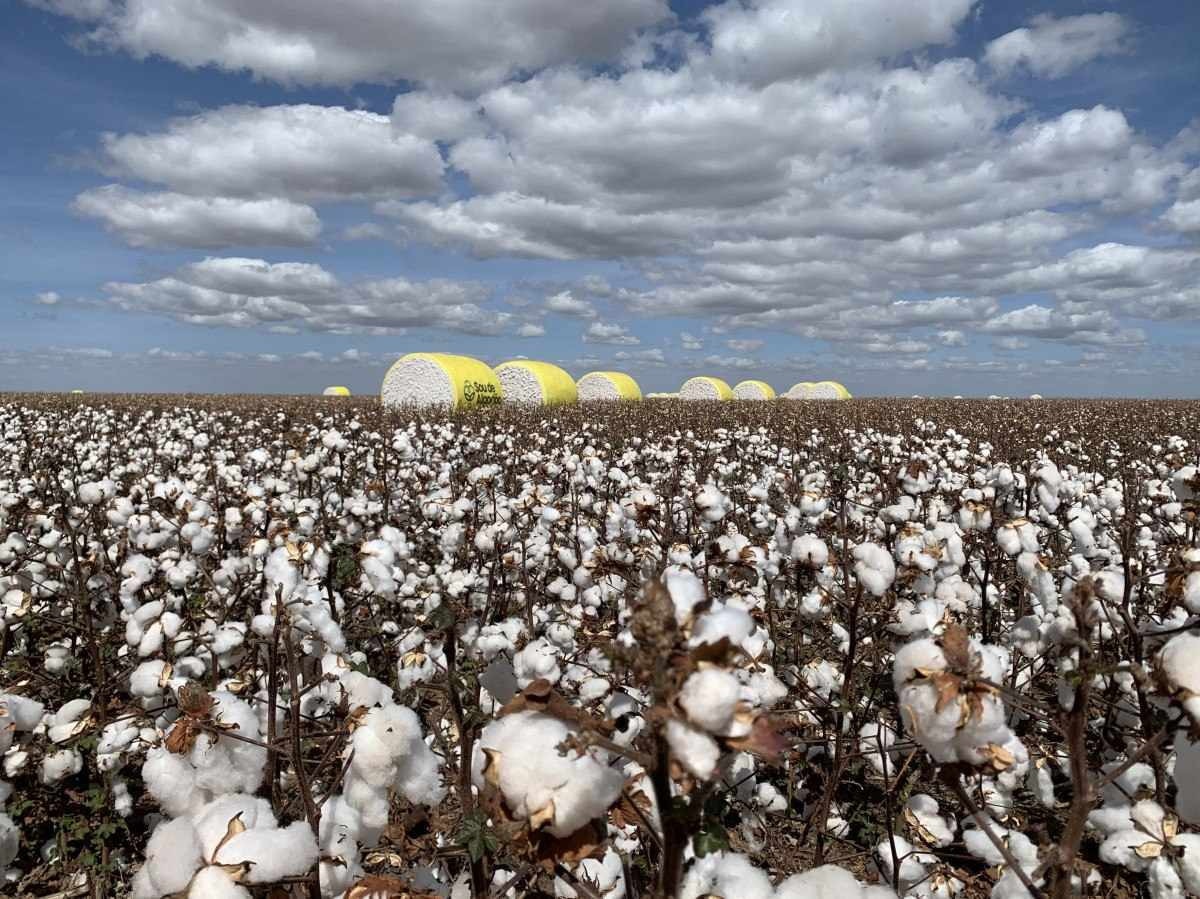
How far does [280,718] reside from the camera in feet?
10.6

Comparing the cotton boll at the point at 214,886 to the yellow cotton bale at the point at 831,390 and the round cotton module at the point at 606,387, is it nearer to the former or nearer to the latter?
the round cotton module at the point at 606,387

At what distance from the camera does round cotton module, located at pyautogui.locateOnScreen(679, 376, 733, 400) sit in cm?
5178

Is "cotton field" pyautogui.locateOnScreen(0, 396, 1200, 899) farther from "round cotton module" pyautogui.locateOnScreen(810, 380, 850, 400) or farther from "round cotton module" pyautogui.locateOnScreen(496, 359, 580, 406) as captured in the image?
"round cotton module" pyautogui.locateOnScreen(810, 380, 850, 400)

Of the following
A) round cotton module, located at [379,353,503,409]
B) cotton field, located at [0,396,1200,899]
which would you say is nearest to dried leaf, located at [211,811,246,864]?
cotton field, located at [0,396,1200,899]

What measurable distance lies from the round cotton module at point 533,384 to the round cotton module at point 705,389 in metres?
15.5

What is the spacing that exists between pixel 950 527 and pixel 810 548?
4.95 ft

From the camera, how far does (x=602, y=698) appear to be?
3.33 m

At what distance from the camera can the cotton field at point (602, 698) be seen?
1289mm

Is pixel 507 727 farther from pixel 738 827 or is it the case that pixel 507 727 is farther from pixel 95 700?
pixel 738 827

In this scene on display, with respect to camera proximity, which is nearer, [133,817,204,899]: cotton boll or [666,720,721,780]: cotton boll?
[666,720,721,780]: cotton boll

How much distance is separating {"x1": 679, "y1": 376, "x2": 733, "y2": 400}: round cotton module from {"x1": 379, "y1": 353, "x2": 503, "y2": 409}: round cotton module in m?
22.3

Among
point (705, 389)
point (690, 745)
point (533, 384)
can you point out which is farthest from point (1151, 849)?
point (705, 389)

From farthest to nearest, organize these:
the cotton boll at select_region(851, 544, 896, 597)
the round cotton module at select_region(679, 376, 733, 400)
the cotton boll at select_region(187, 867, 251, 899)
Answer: the round cotton module at select_region(679, 376, 733, 400) < the cotton boll at select_region(851, 544, 896, 597) < the cotton boll at select_region(187, 867, 251, 899)

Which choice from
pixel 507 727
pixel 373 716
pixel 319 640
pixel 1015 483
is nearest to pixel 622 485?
pixel 1015 483
